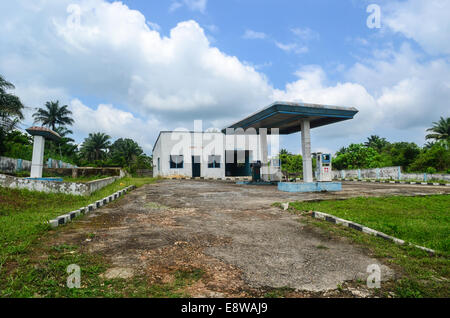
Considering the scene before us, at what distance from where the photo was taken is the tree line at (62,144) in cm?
1803

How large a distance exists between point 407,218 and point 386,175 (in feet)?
76.7

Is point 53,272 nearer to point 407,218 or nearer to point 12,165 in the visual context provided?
point 407,218

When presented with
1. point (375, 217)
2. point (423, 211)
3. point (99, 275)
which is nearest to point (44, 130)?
point (99, 275)

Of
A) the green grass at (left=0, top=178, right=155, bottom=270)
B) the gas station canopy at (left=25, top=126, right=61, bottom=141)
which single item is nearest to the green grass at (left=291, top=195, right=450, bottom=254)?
the green grass at (left=0, top=178, right=155, bottom=270)

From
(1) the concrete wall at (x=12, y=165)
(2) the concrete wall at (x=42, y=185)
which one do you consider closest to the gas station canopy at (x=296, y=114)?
(2) the concrete wall at (x=42, y=185)

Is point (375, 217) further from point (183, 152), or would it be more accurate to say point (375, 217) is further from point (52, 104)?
point (52, 104)

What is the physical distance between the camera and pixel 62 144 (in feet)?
139

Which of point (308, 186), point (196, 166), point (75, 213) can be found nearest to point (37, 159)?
point (75, 213)

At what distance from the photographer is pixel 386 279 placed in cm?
274

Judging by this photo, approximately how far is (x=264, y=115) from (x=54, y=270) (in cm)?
1291

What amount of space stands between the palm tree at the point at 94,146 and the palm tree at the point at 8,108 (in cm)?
3258

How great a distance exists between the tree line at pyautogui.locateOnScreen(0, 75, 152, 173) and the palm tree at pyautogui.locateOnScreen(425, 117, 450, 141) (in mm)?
42055

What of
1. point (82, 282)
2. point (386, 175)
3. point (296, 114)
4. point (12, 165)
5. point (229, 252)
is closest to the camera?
point (82, 282)
